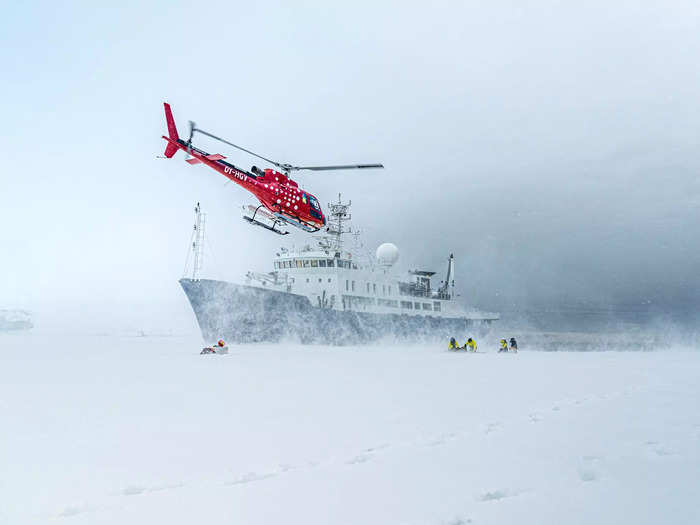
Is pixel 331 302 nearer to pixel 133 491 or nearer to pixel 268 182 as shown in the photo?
pixel 268 182

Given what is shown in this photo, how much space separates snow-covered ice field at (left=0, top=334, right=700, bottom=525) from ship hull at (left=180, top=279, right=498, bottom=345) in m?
17.9

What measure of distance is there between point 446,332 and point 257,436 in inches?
1383

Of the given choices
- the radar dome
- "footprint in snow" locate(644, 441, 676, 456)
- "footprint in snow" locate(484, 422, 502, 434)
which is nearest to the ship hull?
the radar dome

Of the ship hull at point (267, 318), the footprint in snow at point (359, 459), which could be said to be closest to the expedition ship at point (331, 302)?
the ship hull at point (267, 318)

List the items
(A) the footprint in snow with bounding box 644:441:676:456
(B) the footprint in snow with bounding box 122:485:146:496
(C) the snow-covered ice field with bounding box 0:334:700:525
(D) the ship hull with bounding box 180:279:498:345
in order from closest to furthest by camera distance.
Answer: (C) the snow-covered ice field with bounding box 0:334:700:525
(B) the footprint in snow with bounding box 122:485:146:496
(A) the footprint in snow with bounding box 644:441:676:456
(D) the ship hull with bounding box 180:279:498:345

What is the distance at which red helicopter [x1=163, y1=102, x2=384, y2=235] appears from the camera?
1816 centimetres

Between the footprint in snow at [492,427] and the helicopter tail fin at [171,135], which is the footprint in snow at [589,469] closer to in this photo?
the footprint in snow at [492,427]

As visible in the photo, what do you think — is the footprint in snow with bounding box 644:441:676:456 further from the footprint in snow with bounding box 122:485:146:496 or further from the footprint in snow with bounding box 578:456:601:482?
Result: the footprint in snow with bounding box 122:485:146:496

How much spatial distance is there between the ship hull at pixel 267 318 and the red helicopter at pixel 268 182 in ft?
29.5

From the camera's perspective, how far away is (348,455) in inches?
178

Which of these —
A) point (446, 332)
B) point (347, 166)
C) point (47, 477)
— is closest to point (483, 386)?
point (47, 477)

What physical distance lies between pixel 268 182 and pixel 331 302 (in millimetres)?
14403

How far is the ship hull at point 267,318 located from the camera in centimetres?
2683

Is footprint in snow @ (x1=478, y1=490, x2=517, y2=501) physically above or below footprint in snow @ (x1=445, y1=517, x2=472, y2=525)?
below
